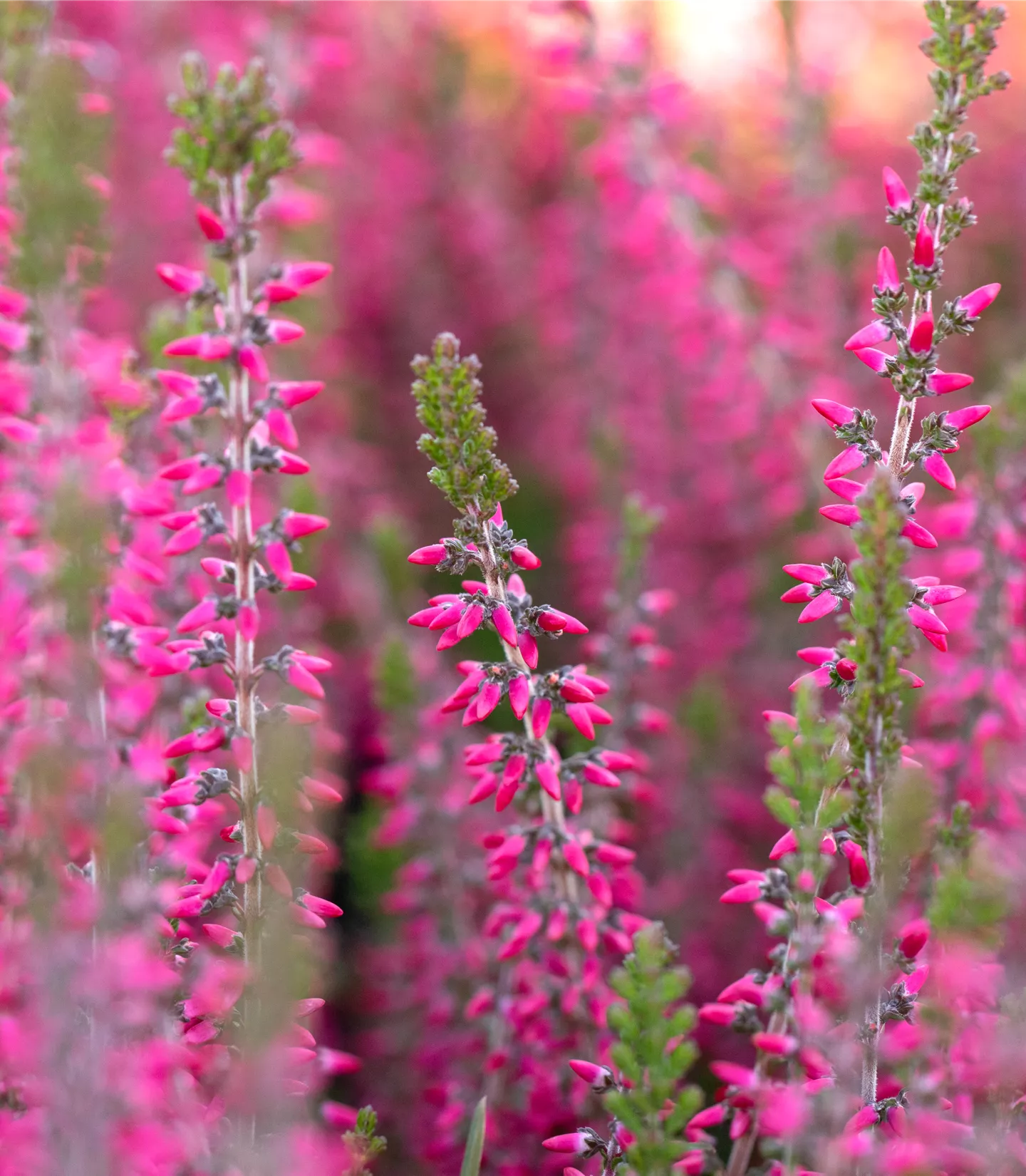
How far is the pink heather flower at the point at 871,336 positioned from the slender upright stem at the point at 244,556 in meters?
0.72

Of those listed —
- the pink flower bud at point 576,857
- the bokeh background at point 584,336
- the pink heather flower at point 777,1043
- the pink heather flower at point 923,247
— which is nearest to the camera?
the pink heather flower at point 777,1043

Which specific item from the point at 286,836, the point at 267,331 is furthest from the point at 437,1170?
the point at 267,331

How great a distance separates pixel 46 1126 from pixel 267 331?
883mm

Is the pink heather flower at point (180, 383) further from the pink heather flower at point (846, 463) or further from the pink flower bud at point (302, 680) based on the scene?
the pink heather flower at point (846, 463)

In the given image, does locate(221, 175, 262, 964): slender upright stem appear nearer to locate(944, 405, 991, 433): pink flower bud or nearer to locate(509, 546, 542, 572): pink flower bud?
locate(509, 546, 542, 572): pink flower bud

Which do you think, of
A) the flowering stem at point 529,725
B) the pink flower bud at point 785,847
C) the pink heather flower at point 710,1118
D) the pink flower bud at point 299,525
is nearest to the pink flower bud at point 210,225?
the pink flower bud at point 299,525

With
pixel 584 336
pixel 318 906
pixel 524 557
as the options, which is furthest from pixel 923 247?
pixel 584 336

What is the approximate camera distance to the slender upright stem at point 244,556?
1315 millimetres

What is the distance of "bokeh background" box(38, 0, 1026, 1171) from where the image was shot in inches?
93.7

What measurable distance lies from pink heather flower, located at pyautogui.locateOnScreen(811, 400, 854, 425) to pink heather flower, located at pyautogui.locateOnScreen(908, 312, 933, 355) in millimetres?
102

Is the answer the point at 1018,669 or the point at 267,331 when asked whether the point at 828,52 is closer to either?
the point at 1018,669

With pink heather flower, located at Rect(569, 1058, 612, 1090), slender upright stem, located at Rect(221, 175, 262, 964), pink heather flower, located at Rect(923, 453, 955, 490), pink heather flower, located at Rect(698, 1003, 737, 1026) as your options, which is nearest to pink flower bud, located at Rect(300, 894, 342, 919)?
slender upright stem, located at Rect(221, 175, 262, 964)

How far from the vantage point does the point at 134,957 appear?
0.99 meters

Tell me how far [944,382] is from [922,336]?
0.06m
